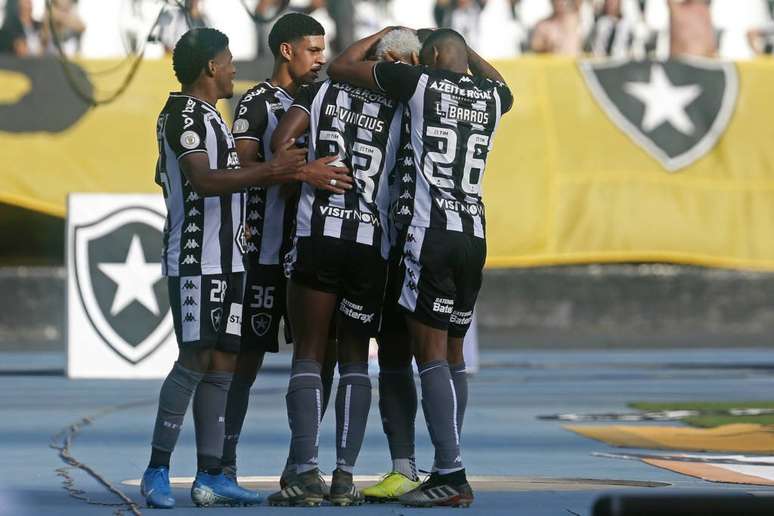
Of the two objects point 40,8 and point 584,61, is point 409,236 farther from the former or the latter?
point 584,61

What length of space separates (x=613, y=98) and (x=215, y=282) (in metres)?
14.8

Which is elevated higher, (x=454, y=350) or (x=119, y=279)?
(x=454, y=350)

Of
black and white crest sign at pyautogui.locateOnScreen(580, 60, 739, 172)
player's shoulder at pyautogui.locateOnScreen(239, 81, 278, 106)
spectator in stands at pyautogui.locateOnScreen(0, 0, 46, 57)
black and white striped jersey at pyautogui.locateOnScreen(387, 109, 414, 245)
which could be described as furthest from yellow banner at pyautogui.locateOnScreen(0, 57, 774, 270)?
black and white striped jersey at pyautogui.locateOnScreen(387, 109, 414, 245)

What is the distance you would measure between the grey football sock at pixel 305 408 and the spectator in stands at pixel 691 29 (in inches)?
530

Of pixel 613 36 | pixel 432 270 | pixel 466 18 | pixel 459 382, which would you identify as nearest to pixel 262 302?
pixel 432 270

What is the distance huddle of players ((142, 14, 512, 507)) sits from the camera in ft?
24.3

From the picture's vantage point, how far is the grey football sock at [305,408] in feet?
24.6

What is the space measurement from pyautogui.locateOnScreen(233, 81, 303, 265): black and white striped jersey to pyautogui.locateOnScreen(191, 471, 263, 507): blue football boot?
3.35 ft

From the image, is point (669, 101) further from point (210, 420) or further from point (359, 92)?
point (210, 420)

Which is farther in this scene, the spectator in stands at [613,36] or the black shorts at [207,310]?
the spectator in stands at [613,36]

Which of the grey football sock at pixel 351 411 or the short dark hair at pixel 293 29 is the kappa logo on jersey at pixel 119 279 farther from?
the grey football sock at pixel 351 411

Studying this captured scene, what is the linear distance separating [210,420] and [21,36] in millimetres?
13611

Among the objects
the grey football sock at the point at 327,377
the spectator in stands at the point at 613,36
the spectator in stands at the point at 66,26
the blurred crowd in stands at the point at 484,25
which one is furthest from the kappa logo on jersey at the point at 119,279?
the grey football sock at the point at 327,377

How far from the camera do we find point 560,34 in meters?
21.0
